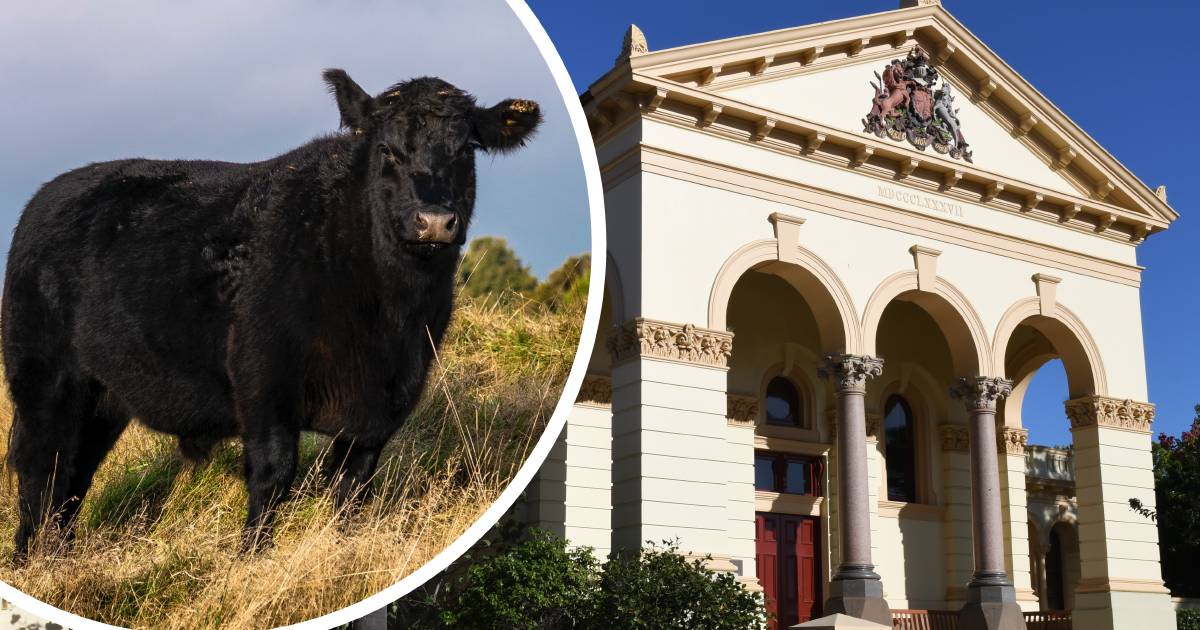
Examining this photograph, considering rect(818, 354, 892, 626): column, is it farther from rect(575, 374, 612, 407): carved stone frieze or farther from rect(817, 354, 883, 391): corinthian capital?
rect(575, 374, 612, 407): carved stone frieze

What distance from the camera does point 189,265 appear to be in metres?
3.23

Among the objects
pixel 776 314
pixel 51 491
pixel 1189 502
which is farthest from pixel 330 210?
pixel 1189 502

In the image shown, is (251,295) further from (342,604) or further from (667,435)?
→ (667,435)

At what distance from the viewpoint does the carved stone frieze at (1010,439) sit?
27375 mm

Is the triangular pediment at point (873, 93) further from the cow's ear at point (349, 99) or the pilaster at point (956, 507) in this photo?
the cow's ear at point (349, 99)

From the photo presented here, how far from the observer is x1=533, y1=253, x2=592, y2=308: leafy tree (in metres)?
3.75

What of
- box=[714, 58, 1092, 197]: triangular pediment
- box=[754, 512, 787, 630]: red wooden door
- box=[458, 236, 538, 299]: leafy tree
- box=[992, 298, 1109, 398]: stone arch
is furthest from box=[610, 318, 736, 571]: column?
box=[458, 236, 538, 299]: leafy tree

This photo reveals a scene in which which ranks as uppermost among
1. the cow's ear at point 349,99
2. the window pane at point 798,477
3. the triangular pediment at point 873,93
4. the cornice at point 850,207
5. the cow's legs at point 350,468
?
the triangular pediment at point 873,93

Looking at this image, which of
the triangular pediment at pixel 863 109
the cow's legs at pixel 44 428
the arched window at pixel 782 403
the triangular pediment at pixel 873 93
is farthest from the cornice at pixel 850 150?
the cow's legs at pixel 44 428

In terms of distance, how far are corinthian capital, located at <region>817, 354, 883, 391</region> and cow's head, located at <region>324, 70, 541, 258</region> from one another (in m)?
18.1

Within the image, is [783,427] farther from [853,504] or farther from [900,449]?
[853,504]

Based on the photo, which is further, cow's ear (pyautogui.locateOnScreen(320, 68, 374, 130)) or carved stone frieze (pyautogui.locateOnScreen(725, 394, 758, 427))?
carved stone frieze (pyautogui.locateOnScreen(725, 394, 758, 427))

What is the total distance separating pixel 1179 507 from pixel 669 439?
19962mm

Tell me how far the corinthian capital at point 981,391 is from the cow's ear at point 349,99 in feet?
69.6
